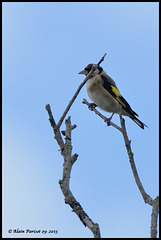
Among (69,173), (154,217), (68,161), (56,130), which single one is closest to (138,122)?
(56,130)

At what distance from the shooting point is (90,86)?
32.1 ft

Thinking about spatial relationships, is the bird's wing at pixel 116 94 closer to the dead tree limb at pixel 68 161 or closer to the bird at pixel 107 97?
the bird at pixel 107 97

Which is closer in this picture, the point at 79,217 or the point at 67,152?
the point at 79,217

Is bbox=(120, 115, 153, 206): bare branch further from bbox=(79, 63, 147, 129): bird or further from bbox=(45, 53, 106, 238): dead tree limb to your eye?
bbox=(79, 63, 147, 129): bird

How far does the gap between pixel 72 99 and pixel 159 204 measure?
1664 mm

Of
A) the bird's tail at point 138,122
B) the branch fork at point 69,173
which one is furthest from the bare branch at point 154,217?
the bird's tail at point 138,122

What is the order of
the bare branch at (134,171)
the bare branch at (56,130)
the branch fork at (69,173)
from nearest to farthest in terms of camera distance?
the branch fork at (69,173) < the bare branch at (134,171) < the bare branch at (56,130)

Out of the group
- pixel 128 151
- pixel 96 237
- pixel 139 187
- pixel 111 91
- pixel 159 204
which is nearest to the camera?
pixel 96 237

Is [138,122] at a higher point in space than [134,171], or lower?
higher

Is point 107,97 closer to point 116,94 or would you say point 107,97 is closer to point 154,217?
point 116,94

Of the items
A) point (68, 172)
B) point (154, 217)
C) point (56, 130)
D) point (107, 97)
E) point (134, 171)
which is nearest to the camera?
point (154, 217)

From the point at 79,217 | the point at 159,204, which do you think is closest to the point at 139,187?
the point at 159,204

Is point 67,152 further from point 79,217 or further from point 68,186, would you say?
point 79,217

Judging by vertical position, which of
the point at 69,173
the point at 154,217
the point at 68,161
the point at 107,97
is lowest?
the point at 154,217
